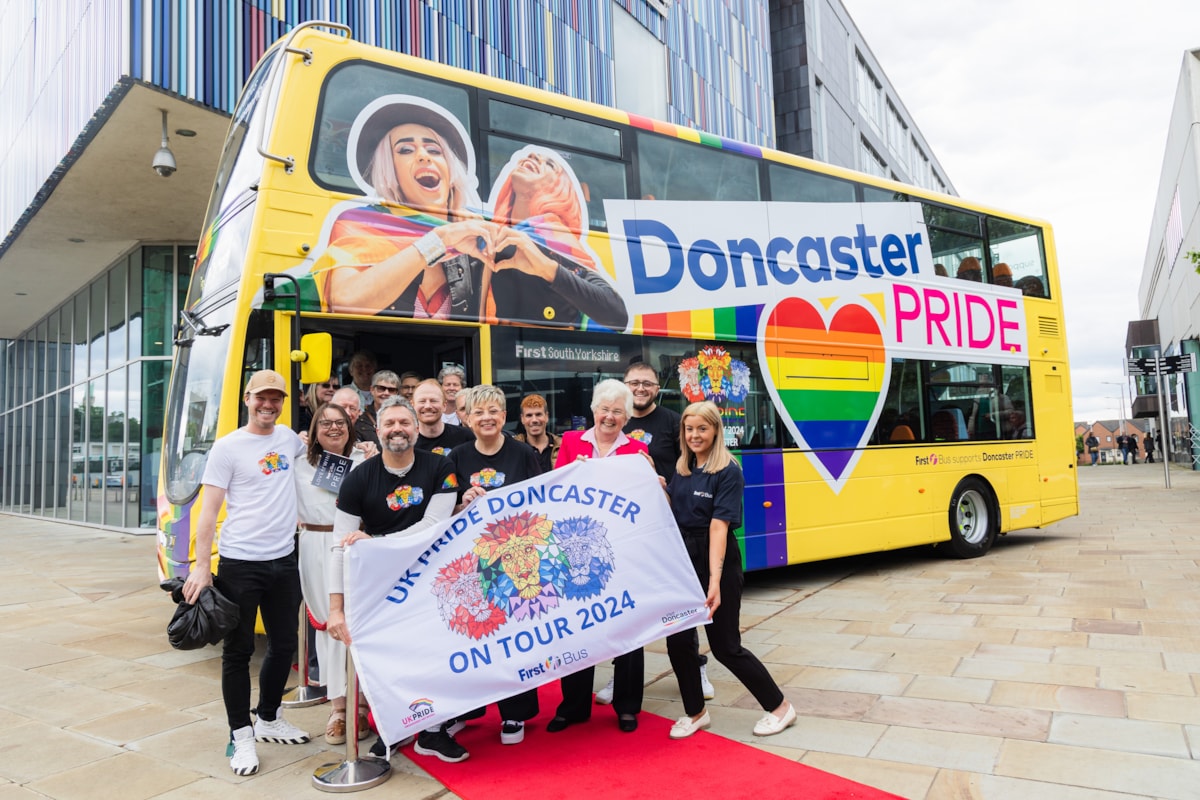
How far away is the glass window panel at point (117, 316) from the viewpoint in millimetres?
17922

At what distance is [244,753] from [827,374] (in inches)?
245

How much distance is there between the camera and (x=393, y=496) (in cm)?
389

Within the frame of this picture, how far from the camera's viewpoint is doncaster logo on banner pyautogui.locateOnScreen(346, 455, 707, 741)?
3.76 meters

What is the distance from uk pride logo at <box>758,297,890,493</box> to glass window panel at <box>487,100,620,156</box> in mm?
2229

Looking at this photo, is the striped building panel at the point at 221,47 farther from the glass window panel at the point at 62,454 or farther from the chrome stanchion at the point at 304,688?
the chrome stanchion at the point at 304,688

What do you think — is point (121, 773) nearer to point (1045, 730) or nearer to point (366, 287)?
point (366, 287)

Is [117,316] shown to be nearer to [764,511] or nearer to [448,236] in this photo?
[448,236]

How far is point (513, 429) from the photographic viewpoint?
6.14 m

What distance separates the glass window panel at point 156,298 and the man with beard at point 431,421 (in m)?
14.5

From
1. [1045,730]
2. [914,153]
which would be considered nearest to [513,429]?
[1045,730]

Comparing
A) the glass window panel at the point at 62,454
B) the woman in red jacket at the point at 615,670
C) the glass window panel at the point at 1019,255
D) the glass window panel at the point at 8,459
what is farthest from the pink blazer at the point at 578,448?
the glass window panel at the point at 8,459

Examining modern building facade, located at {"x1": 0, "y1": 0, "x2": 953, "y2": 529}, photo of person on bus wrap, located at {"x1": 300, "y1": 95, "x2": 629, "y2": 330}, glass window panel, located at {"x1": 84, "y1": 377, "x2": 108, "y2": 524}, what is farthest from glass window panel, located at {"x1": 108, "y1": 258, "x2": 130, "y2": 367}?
photo of person on bus wrap, located at {"x1": 300, "y1": 95, "x2": 629, "y2": 330}

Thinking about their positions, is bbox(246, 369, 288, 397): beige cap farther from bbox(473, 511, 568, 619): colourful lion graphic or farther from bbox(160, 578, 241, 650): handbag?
bbox(473, 511, 568, 619): colourful lion graphic

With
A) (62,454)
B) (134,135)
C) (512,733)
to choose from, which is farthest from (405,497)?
(62,454)
